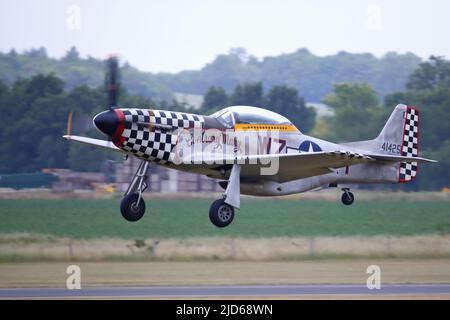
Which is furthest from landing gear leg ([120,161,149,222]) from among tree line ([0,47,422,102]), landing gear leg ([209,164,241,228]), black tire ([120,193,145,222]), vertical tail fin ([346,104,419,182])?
tree line ([0,47,422,102])

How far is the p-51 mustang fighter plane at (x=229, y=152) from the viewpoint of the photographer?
17844mm

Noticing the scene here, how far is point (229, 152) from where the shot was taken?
1867cm

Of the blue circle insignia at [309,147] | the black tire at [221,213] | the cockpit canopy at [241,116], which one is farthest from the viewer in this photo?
the blue circle insignia at [309,147]

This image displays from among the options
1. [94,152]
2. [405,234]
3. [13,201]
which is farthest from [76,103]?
[405,234]

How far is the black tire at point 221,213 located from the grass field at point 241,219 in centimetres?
985

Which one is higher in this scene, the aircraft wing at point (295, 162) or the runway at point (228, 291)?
the aircraft wing at point (295, 162)

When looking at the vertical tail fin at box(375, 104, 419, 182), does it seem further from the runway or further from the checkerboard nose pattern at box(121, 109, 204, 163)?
the checkerboard nose pattern at box(121, 109, 204, 163)

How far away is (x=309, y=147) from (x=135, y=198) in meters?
3.95

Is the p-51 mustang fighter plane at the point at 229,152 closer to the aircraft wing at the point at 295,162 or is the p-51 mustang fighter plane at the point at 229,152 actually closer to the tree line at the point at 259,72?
the aircraft wing at the point at 295,162

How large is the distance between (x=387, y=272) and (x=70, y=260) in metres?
7.90

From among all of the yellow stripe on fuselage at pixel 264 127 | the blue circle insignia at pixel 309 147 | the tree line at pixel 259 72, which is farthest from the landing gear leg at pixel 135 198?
the tree line at pixel 259 72

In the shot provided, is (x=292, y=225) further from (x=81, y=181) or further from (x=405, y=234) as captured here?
(x=81, y=181)

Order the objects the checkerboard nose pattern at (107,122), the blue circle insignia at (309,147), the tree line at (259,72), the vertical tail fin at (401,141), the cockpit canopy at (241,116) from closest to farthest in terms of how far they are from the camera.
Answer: the checkerboard nose pattern at (107,122), the cockpit canopy at (241,116), the blue circle insignia at (309,147), the vertical tail fin at (401,141), the tree line at (259,72)

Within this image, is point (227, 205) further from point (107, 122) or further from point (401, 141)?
point (401, 141)
